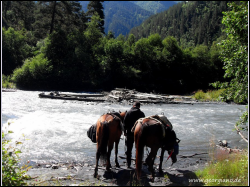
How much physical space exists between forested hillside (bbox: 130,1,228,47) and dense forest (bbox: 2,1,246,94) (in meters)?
77.4

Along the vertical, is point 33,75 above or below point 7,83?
above

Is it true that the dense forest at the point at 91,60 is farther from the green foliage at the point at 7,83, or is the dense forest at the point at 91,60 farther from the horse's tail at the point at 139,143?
the horse's tail at the point at 139,143

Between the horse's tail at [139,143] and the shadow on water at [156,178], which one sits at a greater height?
the horse's tail at [139,143]

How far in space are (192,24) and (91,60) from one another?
5133 inches

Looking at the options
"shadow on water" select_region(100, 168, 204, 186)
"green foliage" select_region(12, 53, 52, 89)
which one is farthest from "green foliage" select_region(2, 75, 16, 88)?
"shadow on water" select_region(100, 168, 204, 186)

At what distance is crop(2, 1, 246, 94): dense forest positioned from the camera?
33.8 meters

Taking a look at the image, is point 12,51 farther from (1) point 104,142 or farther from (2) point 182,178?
(2) point 182,178

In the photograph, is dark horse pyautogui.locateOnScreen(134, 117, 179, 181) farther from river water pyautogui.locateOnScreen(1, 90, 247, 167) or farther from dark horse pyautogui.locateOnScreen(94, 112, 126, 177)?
river water pyautogui.locateOnScreen(1, 90, 247, 167)

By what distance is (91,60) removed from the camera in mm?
36094

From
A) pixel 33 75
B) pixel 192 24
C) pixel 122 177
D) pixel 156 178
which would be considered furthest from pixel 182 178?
pixel 192 24

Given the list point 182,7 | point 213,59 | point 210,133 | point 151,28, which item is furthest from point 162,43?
point 182,7

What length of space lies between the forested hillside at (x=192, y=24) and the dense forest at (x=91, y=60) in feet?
254

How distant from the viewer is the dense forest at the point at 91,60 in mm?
33812

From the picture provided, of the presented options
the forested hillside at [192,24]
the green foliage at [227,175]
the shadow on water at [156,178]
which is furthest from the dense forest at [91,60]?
the forested hillside at [192,24]
